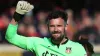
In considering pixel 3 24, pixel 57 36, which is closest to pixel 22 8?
pixel 57 36

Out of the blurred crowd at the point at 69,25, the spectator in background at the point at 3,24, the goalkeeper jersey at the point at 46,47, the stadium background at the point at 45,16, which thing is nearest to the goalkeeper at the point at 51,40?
the goalkeeper jersey at the point at 46,47

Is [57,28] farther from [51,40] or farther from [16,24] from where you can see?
[16,24]

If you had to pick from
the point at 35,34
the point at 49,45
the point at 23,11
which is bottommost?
the point at 35,34

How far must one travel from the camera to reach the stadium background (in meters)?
9.41

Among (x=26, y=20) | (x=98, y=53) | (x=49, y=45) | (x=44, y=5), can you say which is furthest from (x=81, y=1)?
(x=49, y=45)

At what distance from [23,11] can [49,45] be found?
434mm

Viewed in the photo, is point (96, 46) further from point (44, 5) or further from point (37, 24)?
point (44, 5)

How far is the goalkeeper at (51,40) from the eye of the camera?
4066 millimetres

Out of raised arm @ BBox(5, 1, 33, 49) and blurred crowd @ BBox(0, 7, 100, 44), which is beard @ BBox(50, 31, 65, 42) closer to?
raised arm @ BBox(5, 1, 33, 49)

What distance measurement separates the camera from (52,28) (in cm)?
407

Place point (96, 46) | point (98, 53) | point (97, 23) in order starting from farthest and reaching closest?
1. point (97, 23)
2. point (96, 46)
3. point (98, 53)

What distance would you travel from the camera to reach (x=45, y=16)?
10133 mm

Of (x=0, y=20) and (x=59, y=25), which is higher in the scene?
(x=59, y=25)

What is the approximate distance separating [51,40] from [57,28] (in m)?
0.24
